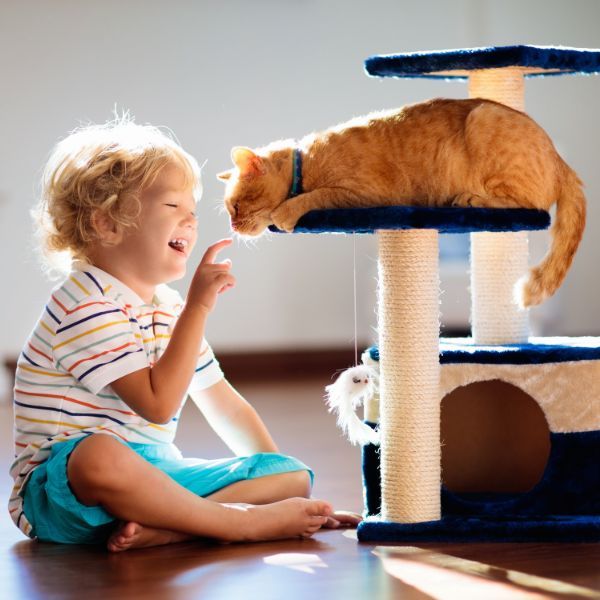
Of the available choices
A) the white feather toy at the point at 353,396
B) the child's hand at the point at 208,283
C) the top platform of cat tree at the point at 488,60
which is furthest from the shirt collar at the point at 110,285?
the top platform of cat tree at the point at 488,60

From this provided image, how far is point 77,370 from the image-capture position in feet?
4.81

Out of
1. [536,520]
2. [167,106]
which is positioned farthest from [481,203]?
[167,106]

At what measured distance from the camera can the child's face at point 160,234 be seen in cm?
157

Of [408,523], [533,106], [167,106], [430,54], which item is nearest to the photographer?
[408,523]

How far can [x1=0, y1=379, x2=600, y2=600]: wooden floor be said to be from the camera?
1216 millimetres

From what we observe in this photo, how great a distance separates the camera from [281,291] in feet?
13.3

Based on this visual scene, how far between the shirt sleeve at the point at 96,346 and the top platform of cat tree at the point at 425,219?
307 mm

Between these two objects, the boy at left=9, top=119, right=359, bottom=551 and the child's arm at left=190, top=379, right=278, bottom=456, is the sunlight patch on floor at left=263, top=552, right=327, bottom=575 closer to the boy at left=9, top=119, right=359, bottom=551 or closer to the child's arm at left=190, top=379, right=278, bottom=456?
the boy at left=9, top=119, right=359, bottom=551

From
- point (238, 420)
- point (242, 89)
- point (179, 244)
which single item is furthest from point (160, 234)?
point (242, 89)

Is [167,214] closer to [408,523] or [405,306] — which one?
[405,306]

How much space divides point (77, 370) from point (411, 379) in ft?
1.56

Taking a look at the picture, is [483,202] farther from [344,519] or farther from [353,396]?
[344,519]

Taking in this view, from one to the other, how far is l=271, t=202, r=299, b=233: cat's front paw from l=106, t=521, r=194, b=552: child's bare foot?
0.47 metres

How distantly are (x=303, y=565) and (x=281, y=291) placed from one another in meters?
2.73
